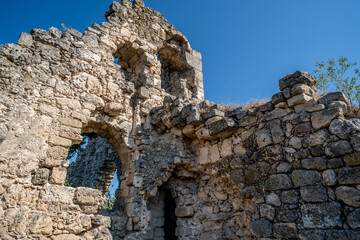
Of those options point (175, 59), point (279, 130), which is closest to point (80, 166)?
point (175, 59)

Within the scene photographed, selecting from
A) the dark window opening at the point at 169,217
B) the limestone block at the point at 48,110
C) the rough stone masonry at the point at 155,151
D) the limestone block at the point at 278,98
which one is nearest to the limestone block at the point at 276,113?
the rough stone masonry at the point at 155,151

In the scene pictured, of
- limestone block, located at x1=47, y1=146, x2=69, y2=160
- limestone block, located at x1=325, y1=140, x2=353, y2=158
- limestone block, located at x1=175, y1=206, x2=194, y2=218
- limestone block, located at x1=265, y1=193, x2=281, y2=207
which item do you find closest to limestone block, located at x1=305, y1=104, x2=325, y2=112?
limestone block, located at x1=325, y1=140, x2=353, y2=158

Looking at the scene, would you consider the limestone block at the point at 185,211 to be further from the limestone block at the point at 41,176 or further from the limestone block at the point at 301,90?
the limestone block at the point at 301,90

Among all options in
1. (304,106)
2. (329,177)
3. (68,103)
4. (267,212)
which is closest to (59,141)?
(68,103)

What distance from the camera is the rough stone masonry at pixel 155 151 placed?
3.18 metres

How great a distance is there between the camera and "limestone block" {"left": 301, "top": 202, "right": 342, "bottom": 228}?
2.91 meters

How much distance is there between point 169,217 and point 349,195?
3442 mm

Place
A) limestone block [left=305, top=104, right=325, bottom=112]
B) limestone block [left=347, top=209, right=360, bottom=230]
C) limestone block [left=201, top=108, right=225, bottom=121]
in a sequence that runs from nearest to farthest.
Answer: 1. limestone block [left=347, top=209, right=360, bottom=230]
2. limestone block [left=305, top=104, right=325, bottom=112]
3. limestone block [left=201, top=108, right=225, bottom=121]

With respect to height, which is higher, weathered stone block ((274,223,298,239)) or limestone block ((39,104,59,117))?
limestone block ((39,104,59,117))

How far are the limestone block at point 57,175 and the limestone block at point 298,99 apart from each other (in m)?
3.58

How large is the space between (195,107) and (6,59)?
10.4ft

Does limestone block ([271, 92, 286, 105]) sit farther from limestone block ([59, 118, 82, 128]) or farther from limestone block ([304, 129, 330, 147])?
limestone block ([59, 118, 82, 128])

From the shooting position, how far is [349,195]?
9.45 feet

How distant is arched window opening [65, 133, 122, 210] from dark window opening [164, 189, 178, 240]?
10.3 ft
